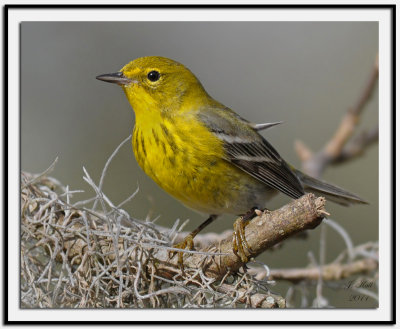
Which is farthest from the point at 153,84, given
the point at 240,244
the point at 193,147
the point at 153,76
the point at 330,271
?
the point at 330,271

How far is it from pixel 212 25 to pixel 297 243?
1.95 metres

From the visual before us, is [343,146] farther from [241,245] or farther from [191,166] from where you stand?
[241,245]

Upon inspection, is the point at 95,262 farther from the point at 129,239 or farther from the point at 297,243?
the point at 297,243

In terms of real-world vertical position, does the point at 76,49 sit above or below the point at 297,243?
Result: above

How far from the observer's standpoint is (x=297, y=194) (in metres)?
3.09

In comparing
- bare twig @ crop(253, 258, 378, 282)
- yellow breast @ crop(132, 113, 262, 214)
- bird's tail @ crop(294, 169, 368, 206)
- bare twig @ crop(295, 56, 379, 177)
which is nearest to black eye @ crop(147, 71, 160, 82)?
yellow breast @ crop(132, 113, 262, 214)

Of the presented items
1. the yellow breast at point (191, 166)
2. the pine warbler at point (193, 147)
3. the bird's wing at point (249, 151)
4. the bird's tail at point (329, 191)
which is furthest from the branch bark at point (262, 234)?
the bird's tail at point (329, 191)

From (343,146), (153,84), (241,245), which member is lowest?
(241,245)

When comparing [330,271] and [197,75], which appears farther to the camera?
[197,75]

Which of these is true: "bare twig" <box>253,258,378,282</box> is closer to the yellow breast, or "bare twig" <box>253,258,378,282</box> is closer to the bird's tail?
the bird's tail

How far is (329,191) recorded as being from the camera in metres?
3.45

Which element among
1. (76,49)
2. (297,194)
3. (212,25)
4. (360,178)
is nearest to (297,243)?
(360,178)

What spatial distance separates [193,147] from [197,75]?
1.07m

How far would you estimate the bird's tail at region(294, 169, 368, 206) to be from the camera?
340cm
